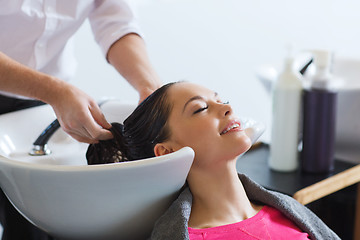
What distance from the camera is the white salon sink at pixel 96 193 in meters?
0.84

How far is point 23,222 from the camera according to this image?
129 centimetres

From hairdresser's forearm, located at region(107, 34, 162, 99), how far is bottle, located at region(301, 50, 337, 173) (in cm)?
47

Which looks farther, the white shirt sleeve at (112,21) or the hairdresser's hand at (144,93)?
the white shirt sleeve at (112,21)

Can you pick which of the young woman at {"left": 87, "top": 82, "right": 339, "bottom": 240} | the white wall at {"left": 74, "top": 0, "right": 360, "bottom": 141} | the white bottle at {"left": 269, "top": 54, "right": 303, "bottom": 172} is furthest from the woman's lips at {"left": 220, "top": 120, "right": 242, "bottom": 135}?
the white wall at {"left": 74, "top": 0, "right": 360, "bottom": 141}

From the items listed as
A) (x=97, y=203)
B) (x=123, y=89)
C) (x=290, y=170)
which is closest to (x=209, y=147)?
(x=97, y=203)

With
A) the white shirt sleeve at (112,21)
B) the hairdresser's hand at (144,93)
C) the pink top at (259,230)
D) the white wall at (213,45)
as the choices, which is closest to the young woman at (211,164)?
the pink top at (259,230)

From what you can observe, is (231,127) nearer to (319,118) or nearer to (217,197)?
(217,197)

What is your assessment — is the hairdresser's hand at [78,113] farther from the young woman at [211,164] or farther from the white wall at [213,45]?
the white wall at [213,45]

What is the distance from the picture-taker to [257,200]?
1.11 m

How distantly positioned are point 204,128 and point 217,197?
0.14 m

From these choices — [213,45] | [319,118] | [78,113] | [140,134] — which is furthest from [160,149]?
[213,45]

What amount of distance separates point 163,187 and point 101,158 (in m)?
0.27

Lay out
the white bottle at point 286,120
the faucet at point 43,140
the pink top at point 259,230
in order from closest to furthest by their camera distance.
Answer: the pink top at point 259,230 < the faucet at point 43,140 < the white bottle at point 286,120

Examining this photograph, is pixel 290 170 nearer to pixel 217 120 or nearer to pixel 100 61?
pixel 217 120
